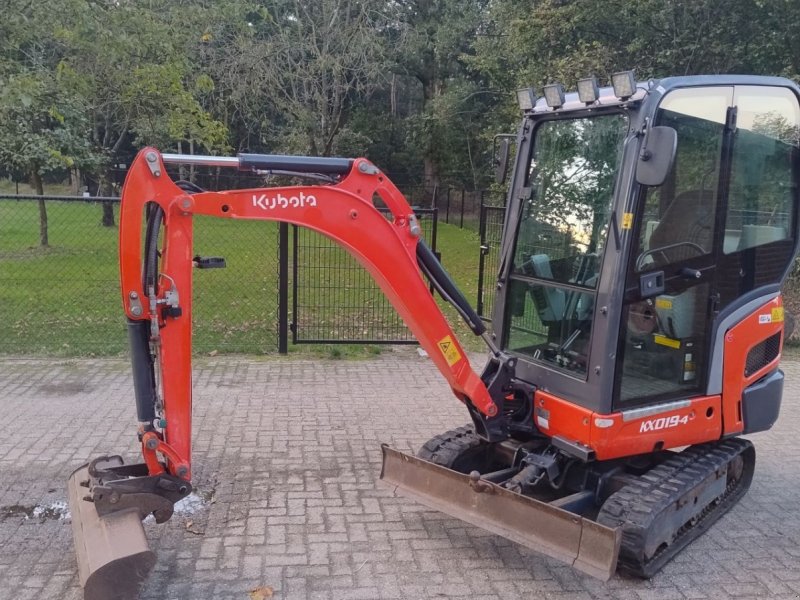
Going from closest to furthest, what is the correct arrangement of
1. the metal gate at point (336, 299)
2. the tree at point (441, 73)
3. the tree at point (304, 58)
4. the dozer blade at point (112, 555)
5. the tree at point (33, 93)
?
the dozer blade at point (112, 555), the tree at point (33, 93), the metal gate at point (336, 299), the tree at point (304, 58), the tree at point (441, 73)

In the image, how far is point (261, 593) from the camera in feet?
12.8

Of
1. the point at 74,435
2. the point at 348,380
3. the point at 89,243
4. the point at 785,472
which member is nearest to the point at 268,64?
the point at 89,243

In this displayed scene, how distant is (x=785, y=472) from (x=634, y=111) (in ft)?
11.4

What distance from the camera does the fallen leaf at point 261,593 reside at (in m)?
3.88

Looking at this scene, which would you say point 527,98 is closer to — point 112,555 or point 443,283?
point 443,283

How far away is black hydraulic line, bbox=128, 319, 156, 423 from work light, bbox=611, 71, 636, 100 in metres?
2.75

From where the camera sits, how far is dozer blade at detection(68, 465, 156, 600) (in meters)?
3.42

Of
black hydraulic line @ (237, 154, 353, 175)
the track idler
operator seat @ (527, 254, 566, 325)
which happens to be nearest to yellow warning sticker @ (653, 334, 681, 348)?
operator seat @ (527, 254, 566, 325)

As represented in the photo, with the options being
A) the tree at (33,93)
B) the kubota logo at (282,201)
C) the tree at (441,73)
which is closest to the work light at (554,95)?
the kubota logo at (282,201)

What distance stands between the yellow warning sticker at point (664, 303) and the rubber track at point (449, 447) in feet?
4.73

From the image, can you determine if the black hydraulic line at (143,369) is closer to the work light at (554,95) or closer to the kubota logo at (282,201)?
the kubota logo at (282,201)

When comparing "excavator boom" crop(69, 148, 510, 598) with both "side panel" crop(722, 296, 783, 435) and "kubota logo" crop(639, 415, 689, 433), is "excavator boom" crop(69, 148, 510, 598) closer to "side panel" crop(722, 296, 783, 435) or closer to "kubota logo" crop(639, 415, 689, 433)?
"kubota logo" crop(639, 415, 689, 433)

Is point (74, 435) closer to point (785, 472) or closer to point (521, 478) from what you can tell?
point (521, 478)

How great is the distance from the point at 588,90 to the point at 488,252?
5.95 metres
